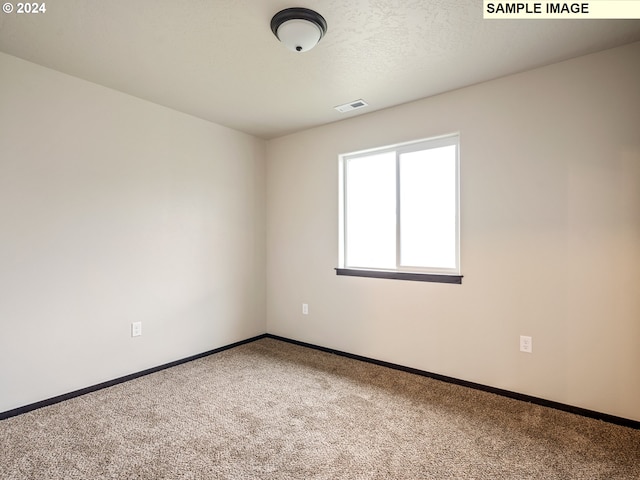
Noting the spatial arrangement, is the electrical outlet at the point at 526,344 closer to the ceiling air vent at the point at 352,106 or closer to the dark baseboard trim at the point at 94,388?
the ceiling air vent at the point at 352,106

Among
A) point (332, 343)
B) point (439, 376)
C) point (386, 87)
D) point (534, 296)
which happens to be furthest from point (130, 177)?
point (534, 296)

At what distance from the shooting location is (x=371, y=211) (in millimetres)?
3227

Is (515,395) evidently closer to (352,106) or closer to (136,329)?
(352,106)

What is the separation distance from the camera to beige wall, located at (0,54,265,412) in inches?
85.2

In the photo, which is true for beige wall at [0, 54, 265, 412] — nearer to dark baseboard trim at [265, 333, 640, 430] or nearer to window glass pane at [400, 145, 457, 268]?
dark baseboard trim at [265, 333, 640, 430]

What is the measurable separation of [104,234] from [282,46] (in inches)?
76.6

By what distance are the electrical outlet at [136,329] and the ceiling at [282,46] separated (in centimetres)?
193

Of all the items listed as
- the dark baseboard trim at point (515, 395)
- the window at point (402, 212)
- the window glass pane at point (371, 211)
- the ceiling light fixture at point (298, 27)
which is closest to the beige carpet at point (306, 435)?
the dark baseboard trim at point (515, 395)

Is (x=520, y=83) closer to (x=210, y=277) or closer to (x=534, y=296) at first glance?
(x=534, y=296)

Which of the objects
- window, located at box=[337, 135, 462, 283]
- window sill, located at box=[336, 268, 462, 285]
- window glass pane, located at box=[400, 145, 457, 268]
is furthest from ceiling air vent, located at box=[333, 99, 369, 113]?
window sill, located at box=[336, 268, 462, 285]

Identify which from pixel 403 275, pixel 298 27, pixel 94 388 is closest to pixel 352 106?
pixel 298 27

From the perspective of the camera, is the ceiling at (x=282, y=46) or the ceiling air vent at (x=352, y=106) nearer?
the ceiling at (x=282, y=46)

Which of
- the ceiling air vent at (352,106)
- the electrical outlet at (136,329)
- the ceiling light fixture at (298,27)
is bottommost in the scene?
the electrical outlet at (136,329)

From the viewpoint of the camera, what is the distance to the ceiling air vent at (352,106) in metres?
2.88
